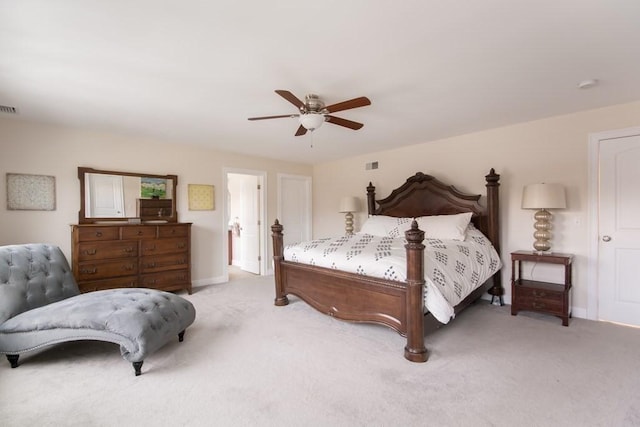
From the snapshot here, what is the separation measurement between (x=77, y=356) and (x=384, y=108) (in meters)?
3.59

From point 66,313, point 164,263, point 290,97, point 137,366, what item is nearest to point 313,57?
point 290,97

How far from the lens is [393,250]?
9.62 ft

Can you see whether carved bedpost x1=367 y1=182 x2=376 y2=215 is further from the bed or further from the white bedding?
the white bedding

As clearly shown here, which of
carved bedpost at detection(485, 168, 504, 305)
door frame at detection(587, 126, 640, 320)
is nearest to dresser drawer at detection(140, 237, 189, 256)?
carved bedpost at detection(485, 168, 504, 305)

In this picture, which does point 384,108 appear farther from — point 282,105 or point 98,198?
point 98,198

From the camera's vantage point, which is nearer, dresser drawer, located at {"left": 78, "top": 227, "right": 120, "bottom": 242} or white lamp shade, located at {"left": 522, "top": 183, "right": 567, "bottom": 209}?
white lamp shade, located at {"left": 522, "top": 183, "right": 567, "bottom": 209}

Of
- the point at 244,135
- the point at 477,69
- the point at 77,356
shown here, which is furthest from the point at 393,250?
the point at 77,356

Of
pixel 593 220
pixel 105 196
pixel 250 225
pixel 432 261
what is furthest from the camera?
pixel 250 225

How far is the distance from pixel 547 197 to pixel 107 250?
5.22 m

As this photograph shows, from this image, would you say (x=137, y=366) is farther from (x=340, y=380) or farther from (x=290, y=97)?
(x=290, y=97)

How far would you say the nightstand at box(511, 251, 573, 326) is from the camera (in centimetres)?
304

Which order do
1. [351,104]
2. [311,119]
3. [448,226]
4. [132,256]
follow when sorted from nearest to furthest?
[351,104]
[311,119]
[448,226]
[132,256]

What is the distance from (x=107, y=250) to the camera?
3.73 metres

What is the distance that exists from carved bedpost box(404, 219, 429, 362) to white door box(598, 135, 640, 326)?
2.38 metres
